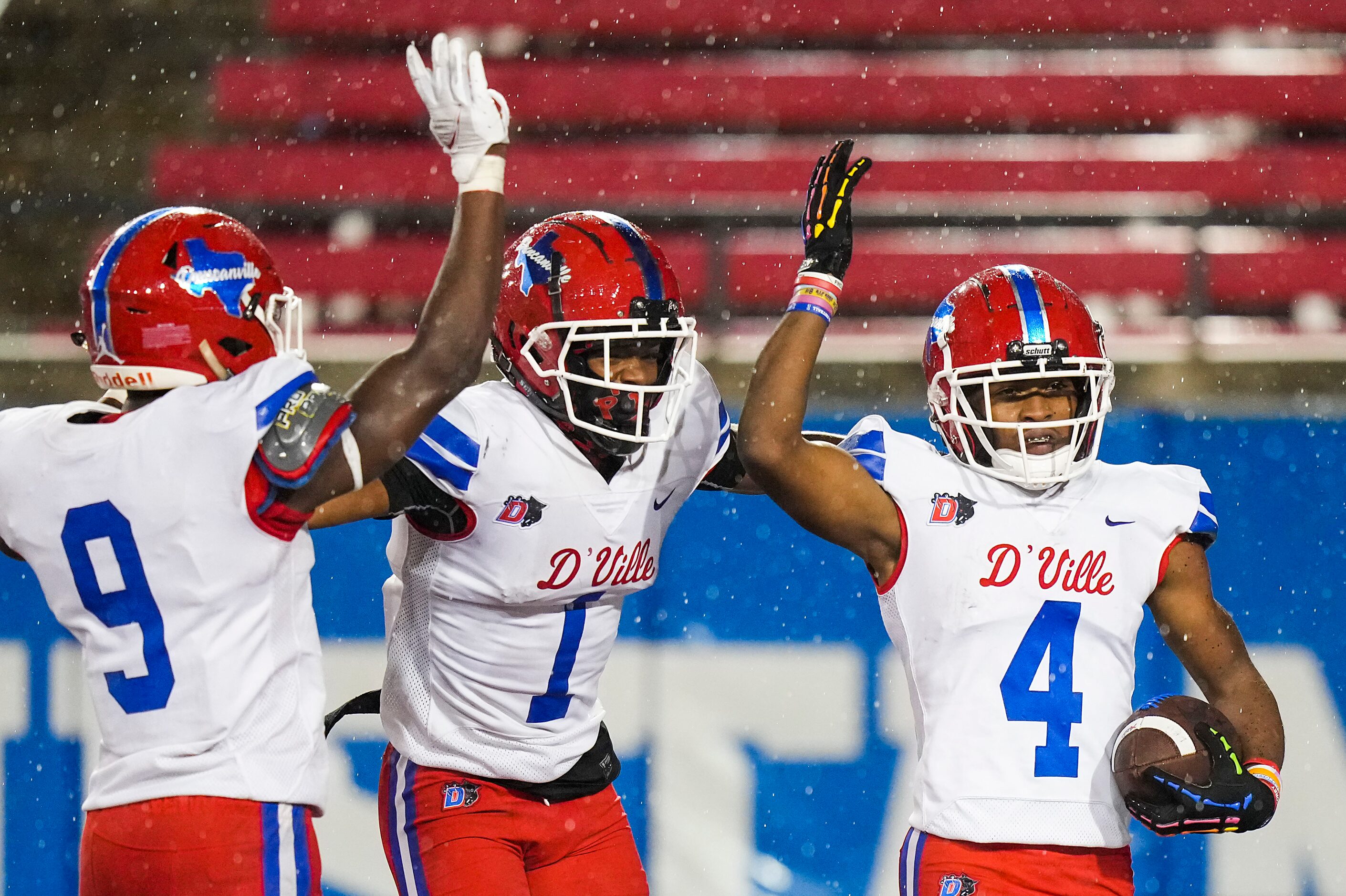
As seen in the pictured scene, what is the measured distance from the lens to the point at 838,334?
5402mm

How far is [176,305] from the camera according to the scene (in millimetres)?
2174

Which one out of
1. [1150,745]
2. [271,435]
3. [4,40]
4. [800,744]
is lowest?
[800,744]

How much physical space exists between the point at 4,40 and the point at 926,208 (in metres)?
4.51

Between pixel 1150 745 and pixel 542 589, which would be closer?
pixel 1150 745

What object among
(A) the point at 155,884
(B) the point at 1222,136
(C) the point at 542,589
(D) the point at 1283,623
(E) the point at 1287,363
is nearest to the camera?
(A) the point at 155,884

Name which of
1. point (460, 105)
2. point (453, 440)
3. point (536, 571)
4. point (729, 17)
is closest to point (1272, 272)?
point (729, 17)

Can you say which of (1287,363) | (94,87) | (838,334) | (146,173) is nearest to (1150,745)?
(1287,363)

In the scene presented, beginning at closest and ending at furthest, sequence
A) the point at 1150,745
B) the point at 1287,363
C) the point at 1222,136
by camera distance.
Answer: the point at 1150,745 → the point at 1287,363 → the point at 1222,136

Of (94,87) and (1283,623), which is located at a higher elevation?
(94,87)

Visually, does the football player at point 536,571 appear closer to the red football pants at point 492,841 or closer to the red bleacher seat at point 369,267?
the red football pants at point 492,841

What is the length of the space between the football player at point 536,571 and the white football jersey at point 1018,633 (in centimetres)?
45

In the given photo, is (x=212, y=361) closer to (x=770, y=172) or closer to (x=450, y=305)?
(x=450, y=305)

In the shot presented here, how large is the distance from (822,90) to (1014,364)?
4198mm

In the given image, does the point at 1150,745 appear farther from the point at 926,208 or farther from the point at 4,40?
the point at 4,40
